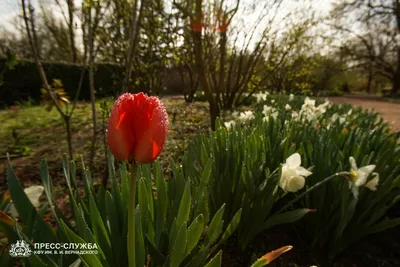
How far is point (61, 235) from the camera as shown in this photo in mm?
893

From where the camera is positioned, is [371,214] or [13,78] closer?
[371,214]

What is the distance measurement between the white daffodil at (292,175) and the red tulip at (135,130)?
0.91 metres

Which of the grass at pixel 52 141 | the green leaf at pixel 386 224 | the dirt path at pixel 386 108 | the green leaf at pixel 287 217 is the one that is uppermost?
the green leaf at pixel 287 217

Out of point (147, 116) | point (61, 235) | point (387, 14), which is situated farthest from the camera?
point (387, 14)

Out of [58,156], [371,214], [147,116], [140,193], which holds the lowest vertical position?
[58,156]

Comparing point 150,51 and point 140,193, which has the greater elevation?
point 150,51

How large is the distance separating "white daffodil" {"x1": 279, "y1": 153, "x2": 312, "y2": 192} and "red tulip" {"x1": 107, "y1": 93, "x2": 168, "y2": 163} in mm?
911

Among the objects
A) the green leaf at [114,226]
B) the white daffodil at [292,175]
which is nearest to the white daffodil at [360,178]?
the white daffodil at [292,175]

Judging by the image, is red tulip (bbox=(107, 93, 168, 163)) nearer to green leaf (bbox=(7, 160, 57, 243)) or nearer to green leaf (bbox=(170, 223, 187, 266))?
green leaf (bbox=(170, 223, 187, 266))

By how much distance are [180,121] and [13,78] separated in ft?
22.5

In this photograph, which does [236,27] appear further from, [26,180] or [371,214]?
[371,214]

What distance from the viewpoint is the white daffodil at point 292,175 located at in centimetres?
136

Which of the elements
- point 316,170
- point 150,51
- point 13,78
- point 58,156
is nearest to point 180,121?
point 150,51

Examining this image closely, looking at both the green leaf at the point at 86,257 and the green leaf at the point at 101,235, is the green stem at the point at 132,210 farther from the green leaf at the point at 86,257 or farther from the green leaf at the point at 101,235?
the green leaf at the point at 101,235
